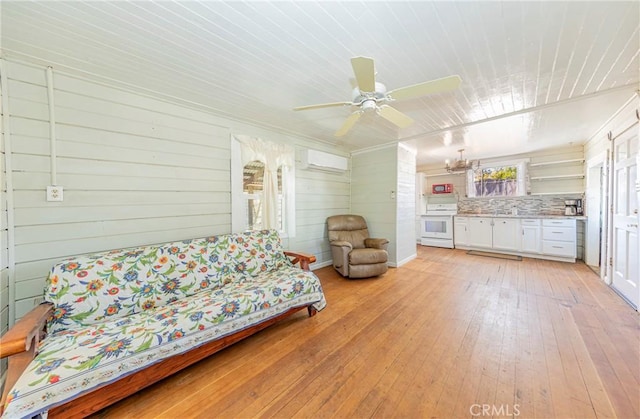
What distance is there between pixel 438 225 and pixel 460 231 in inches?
20.2

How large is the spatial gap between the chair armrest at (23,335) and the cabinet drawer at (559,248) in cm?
675

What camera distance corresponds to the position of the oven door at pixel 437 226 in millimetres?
5738

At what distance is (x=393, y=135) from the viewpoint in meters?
3.71

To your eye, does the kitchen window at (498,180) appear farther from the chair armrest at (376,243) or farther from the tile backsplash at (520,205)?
the chair armrest at (376,243)

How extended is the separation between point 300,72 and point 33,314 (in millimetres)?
2441

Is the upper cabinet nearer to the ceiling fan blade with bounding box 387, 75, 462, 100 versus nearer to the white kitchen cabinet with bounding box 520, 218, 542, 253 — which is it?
the white kitchen cabinet with bounding box 520, 218, 542, 253

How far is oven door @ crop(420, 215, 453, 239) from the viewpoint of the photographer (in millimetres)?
5738

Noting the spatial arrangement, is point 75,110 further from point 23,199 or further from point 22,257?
point 22,257

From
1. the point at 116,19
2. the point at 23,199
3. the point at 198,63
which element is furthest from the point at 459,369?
the point at 23,199

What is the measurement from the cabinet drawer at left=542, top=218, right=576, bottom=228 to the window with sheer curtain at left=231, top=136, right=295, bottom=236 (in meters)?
4.94

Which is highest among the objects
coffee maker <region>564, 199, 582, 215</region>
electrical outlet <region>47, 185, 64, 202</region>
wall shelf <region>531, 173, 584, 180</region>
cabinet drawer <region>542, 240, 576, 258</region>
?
wall shelf <region>531, 173, 584, 180</region>

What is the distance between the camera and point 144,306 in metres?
1.83

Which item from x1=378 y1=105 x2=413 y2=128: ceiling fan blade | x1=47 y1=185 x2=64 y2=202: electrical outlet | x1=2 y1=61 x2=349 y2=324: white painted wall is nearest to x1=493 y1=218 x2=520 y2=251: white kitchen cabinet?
x1=378 y1=105 x2=413 y2=128: ceiling fan blade

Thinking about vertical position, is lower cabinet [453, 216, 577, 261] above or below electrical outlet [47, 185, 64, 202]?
below
